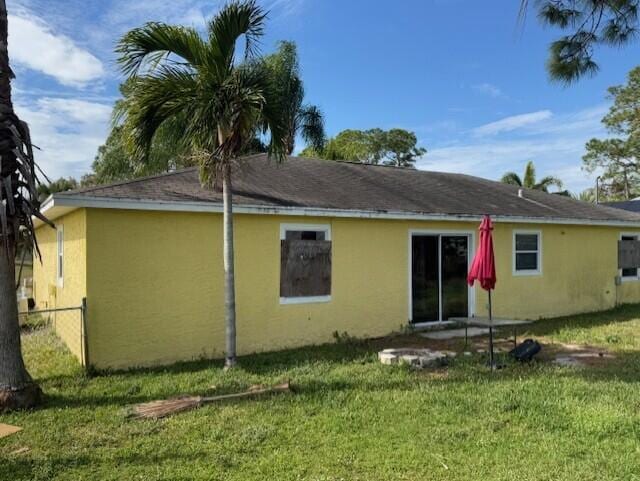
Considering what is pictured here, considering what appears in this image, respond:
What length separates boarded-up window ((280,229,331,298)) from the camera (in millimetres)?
9680

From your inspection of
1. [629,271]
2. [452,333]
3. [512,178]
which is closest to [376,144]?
[512,178]

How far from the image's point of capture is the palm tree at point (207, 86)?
729cm

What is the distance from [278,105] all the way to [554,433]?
5724mm

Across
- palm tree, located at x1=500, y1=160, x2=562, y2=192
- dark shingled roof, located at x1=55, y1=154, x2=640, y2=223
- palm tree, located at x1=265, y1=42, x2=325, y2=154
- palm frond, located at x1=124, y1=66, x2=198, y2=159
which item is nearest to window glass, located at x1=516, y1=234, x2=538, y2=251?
dark shingled roof, located at x1=55, y1=154, x2=640, y2=223

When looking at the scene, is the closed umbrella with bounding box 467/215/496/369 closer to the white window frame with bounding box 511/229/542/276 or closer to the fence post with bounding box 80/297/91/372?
the white window frame with bounding box 511/229/542/276

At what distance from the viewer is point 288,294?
972 cm

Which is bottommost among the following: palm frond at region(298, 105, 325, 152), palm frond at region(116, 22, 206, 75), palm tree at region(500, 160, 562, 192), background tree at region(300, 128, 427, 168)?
palm frond at region(116, 22, 206, 75)

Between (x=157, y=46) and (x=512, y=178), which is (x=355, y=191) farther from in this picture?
(x=512, y=178)

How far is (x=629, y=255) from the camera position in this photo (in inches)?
634

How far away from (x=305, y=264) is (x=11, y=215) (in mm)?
5172

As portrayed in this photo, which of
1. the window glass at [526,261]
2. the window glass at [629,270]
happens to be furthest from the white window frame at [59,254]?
the window glass at [629,270]

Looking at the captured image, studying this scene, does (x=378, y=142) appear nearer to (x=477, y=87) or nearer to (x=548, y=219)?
(x=477, y=87)

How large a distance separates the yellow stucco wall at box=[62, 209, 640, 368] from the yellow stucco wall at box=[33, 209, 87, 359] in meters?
0.48

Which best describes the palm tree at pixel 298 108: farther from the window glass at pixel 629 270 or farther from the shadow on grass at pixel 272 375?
the shadow on grass at pixel 272 375
